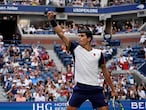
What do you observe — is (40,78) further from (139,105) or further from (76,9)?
(76,9)

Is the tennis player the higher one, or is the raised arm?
the raised arm

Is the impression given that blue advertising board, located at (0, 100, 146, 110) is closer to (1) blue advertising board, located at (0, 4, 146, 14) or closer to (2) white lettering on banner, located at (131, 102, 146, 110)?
(2) white lettering on banner, located at (131, 102, 146, 110)

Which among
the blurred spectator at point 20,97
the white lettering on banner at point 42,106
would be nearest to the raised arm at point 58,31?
the white lettering on banner at point 42,106

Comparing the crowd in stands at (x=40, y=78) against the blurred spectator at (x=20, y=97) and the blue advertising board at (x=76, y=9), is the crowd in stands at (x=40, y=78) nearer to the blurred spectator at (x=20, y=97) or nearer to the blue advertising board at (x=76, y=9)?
the blurred spectator at (x=20, y=97)

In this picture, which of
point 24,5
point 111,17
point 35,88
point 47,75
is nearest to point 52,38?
point 24,5

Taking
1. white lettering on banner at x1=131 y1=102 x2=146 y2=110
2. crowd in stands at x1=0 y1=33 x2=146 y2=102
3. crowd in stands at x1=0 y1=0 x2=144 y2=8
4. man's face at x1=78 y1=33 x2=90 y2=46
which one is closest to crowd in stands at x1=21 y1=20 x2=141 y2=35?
crowd in stands at x1=0 y1=0 x2=144 y2=8

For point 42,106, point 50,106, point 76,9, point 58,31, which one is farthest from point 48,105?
point 76,9

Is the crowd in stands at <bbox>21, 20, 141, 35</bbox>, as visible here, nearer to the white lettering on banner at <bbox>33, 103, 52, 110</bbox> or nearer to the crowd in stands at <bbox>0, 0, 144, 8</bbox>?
the crowd in stands at <bbox>0, 0, 144, 8</bbox>

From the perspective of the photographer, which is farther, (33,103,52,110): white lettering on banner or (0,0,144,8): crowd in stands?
(0,0,144,8): crowd in stands

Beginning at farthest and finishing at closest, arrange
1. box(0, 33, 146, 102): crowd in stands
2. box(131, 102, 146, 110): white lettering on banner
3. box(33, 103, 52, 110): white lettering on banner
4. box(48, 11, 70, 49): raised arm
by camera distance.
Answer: box(0, 33, 146, 102): crowd in stands
box(131, 102, 146, 110): white lettering on banner
box(33, 103, 52, 110): white lettering on banner
box(48, 11, 70, 49): raised arm

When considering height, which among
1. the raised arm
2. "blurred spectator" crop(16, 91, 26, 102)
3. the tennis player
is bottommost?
"blurred spectator" crop(16, 91, 26, 102)

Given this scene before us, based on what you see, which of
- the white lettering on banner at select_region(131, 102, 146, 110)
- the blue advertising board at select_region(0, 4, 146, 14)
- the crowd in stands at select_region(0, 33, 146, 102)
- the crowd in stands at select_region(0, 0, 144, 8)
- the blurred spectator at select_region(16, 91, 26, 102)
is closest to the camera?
the white lettering on banner at select_region(131, 102, 146, 110)

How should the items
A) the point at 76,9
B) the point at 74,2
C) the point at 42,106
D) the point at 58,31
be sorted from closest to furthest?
1. the point at 58,31
2. the point at 42,106
3. the point at 76,9
4. the point at 74,2

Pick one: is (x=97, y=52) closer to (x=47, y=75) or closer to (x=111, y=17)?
(x=47, y=75)
